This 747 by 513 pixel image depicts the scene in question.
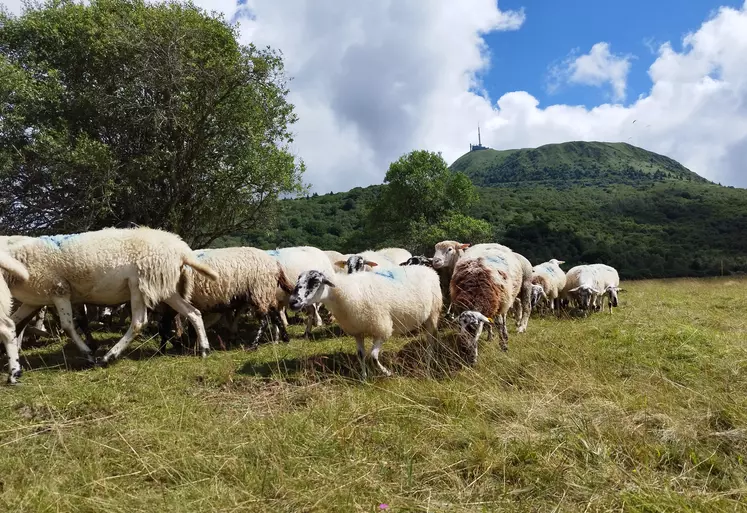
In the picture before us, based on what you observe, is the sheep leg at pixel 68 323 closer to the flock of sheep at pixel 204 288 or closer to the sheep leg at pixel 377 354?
the flock of sheep at pixel 204 288

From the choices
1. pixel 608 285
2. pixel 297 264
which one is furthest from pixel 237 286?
pixel 608 285

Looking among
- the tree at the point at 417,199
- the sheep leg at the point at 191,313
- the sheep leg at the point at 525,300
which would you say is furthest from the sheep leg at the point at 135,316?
the tree at the point at 417,199

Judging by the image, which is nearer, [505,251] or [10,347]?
[10,347]

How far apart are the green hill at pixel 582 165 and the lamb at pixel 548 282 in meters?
98.5

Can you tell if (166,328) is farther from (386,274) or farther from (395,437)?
(395,437)

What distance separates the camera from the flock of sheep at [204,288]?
21.7 feet

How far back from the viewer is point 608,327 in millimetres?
8914

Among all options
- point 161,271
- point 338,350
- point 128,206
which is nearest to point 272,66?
point 128,206

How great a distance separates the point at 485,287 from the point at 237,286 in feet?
16.0

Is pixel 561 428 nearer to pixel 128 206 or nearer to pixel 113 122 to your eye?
pixel 128 206

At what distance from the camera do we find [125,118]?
48.6 ft

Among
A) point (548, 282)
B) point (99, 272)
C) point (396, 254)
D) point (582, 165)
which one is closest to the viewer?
point (99, 272)

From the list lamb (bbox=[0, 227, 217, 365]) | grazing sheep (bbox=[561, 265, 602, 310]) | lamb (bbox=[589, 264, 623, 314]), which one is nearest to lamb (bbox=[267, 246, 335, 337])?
lamb (bbox=[0, 227, 217, 365])

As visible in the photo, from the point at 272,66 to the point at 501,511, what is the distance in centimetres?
1838
